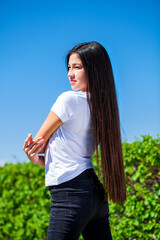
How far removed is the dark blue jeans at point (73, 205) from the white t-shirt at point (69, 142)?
2.0 inches

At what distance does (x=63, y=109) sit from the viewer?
1.79 m

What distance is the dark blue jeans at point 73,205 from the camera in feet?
5.54

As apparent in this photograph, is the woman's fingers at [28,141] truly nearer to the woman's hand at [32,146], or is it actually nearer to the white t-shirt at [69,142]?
the woman's hand at [32,146]

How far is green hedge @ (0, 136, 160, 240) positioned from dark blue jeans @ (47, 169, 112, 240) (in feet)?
7.17

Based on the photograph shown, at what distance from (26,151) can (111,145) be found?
57cm

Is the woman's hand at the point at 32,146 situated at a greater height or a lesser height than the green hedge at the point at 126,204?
greater

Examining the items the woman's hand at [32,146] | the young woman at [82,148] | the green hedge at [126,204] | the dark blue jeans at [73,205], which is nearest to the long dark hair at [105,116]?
the young woman at [82,148]

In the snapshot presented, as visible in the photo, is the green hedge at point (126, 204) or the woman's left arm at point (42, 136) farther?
the green hedge at point (126, 204)

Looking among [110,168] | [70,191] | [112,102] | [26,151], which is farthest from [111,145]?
[26,151]

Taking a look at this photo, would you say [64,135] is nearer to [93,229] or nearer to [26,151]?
[26,151]

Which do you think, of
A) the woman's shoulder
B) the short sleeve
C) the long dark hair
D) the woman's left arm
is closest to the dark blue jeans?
the long dark hair

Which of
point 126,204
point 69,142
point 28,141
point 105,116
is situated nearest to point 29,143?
point 28,141

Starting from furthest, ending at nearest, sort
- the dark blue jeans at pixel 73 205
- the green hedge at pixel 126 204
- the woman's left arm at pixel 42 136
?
the green hedge at pixel 126 204 < the woman's left arm at pixel 42 136 < the dark blue jeans at pixel 73 205

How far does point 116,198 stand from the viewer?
78.2 inches
